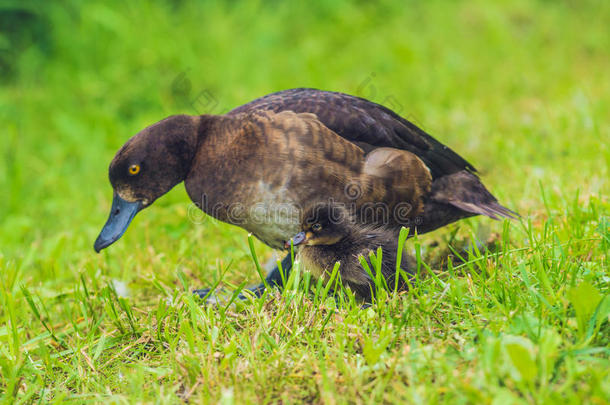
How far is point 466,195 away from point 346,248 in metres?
0.76

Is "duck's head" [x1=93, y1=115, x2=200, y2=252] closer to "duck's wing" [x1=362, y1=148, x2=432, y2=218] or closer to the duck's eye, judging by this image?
the duck's eye

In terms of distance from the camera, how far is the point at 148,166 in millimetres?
2961

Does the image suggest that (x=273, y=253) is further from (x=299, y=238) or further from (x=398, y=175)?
(x=398, y=175)

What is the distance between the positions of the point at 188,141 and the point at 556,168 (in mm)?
2500

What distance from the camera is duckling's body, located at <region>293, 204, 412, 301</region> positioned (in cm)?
270

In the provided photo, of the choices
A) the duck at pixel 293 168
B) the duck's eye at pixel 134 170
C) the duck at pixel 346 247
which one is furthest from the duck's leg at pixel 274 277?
the duck's eye at pixel 134 170

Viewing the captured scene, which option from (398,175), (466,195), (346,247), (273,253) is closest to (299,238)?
(346,247)

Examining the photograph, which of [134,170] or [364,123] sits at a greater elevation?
[364,123]

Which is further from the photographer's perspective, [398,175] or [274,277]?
[274,277]

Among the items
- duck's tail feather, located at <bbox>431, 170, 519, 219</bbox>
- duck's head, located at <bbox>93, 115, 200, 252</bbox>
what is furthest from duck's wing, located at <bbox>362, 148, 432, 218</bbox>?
duck's head, located at <bbox>93, 115, 200, 252</bbox>

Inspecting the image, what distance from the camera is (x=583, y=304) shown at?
6.63ft

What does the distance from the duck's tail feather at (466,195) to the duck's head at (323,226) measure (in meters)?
0.55

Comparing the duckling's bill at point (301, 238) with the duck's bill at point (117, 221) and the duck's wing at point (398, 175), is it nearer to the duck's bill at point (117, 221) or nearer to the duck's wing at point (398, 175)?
the duck's wing at point (398, 175)

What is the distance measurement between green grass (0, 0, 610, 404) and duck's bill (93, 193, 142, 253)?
224 millimetres
